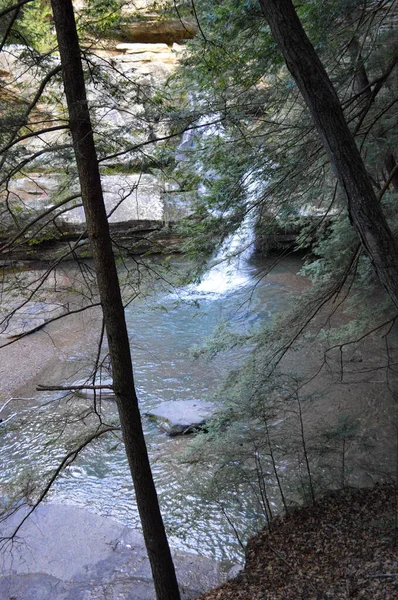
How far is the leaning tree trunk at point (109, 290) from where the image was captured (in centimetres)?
357

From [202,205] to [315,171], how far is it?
Answer: 1.35 metres

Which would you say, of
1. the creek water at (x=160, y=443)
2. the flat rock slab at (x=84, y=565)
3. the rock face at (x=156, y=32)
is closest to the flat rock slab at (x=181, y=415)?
the creek water at (x=160, y=443)

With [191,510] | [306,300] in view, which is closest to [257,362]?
[306,300]

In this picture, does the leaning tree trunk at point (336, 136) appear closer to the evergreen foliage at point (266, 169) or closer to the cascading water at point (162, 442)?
the evergreen foliage at point (266, 169)

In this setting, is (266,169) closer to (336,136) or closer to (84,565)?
(336,136)

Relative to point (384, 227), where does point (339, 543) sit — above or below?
below

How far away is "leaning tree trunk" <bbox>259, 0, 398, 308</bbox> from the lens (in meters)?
3.46

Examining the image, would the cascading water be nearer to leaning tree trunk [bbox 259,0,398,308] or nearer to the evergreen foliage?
the evergreen foliage

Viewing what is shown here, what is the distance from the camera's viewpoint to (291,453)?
634cm

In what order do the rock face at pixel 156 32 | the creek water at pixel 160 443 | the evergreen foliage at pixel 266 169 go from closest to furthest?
1. the evergreen foliage at pixel 266 169
2. the creek water at pixel 160 443
3. the rock face at pixel 156 32

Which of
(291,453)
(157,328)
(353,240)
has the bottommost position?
(291,453)

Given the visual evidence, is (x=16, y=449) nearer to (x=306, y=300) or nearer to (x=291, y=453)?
(x=291, y=453)

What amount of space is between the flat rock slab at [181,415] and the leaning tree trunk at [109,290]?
358 centimetres

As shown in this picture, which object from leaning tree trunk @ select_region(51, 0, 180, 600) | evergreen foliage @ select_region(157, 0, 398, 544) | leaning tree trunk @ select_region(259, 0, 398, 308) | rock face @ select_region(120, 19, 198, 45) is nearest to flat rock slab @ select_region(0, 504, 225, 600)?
evergreen foliage @ select_region(157, 0, 398, 544)
